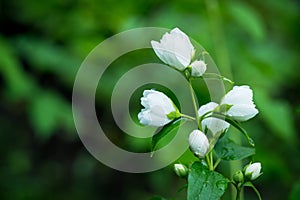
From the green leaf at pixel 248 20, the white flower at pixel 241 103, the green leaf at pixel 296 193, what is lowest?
the green leaf at pixel 296 193

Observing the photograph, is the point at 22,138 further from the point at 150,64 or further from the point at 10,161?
the point at 150,64

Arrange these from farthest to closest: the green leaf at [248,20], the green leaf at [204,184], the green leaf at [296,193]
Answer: the green leaf at [248,20], the green leaf at [296,193], the green leaf at [204,184]

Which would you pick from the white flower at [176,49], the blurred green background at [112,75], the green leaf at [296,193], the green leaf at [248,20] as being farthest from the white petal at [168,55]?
the green leaf at [248,20]

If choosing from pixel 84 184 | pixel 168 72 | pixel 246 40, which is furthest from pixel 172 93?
pixel 84 184

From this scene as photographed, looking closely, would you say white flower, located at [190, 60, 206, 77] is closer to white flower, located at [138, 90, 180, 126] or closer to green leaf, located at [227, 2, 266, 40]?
white flower, located at [138, 90, 180, 126]

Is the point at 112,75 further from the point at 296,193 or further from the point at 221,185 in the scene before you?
the point at 221,185

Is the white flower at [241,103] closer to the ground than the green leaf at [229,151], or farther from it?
farther from it

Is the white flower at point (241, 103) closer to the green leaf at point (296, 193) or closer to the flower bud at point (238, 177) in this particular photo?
the flower bud at point (238, 177)
